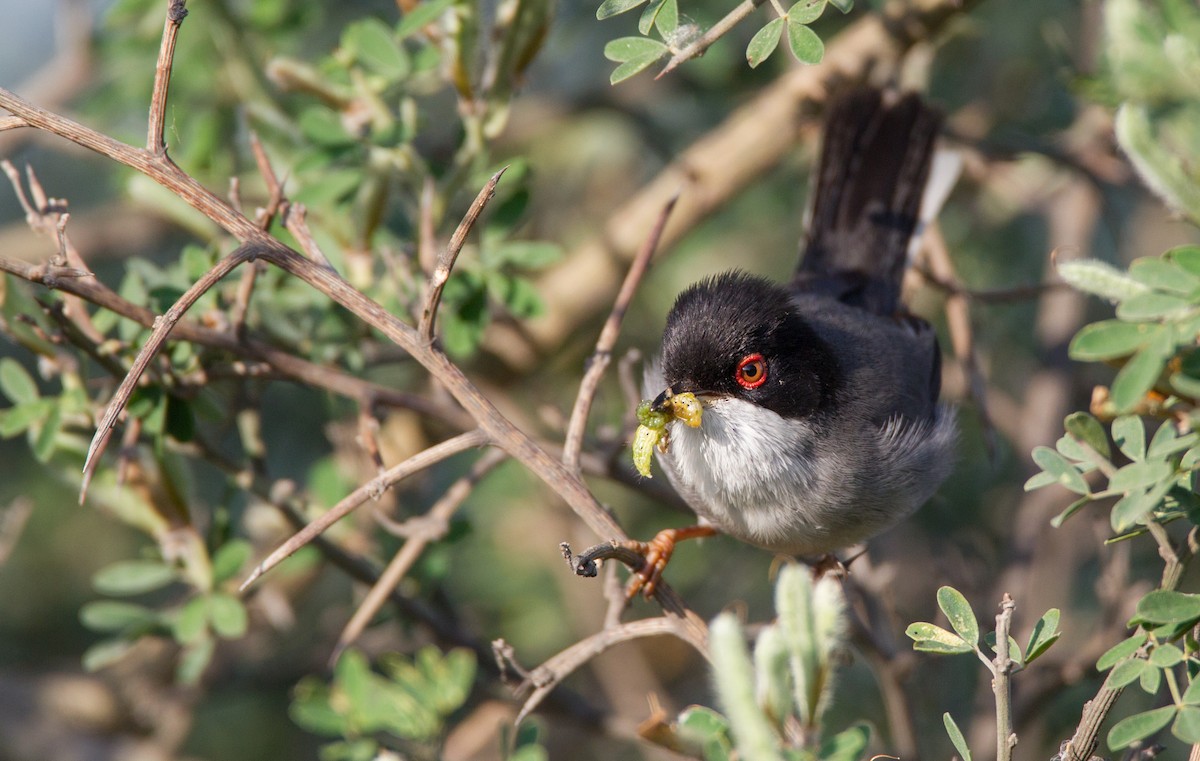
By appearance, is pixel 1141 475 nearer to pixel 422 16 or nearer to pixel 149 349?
pixel 149 349

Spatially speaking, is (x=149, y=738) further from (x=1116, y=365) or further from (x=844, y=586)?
(x=1116, y=365)

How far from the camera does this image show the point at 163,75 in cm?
192

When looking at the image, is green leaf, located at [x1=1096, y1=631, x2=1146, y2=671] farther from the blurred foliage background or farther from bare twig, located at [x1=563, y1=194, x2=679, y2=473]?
the blurred foliage background

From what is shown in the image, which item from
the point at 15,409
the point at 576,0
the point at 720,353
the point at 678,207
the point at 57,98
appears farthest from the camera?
the point at 576,0

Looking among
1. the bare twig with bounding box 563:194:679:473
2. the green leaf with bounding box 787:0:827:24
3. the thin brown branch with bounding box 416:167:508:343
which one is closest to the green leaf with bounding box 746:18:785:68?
the green leaf with bounding box 787:0:827:24

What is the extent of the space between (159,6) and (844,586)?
295 centimetres

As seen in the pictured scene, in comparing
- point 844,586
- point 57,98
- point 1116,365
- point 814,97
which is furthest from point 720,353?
point 57,98

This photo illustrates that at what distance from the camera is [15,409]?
267 cm

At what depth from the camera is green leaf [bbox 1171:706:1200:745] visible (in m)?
1.64

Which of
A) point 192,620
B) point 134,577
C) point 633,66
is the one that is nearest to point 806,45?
point 633,66

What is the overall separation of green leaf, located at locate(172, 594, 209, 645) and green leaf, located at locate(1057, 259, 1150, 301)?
7.64 ft

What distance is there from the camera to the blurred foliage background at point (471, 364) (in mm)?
3035

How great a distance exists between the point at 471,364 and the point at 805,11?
2309mm

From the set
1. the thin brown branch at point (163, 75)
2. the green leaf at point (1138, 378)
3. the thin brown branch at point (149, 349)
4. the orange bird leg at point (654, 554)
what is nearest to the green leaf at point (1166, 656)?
the green leaf at point (1138, 378)
